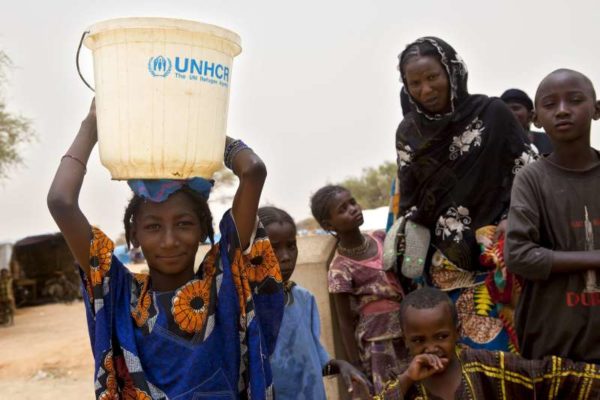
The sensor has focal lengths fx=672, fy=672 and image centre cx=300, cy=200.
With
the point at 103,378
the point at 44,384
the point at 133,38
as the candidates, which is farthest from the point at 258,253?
the point at 44,384

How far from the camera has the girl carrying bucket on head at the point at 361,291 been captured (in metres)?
3.61

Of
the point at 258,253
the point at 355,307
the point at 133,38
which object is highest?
the point at 133,38

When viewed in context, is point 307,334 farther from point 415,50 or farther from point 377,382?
point 415,50

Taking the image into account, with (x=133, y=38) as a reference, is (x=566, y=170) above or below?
below

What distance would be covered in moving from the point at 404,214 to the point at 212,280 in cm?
138

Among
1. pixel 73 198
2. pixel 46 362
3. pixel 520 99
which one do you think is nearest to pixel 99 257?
pixel 73 198

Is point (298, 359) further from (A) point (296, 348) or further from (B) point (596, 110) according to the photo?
(B) point (596, 110)

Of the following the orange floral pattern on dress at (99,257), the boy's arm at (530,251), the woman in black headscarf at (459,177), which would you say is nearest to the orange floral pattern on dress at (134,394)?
the orange floral pattern on dress at (99,257)

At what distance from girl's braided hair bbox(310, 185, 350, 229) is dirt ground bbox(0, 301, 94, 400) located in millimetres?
5655

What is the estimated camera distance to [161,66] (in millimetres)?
1980

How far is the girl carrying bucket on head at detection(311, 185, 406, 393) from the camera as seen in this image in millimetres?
3605

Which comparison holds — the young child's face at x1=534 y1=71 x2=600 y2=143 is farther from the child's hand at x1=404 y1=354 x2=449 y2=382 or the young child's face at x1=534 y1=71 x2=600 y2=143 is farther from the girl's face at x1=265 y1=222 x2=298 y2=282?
the girl's face at x1=265 y1=222 x2=298 y2=282

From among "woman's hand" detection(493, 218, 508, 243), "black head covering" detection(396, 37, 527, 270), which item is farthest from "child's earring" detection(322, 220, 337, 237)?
"woman's hand" detection(493, 218, 508, 243)

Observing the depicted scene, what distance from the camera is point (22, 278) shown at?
76.8ft
